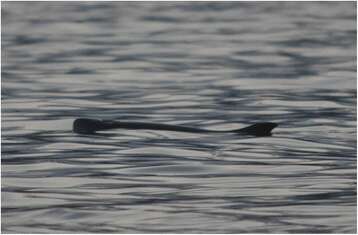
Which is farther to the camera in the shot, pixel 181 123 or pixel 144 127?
pixel 181 123

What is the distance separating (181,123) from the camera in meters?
18.5

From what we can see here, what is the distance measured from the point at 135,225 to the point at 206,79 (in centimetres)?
1296

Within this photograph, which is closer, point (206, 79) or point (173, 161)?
point (173, 161)

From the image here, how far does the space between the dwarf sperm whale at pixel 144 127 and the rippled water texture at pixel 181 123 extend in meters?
0.15

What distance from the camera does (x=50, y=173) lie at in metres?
14.0

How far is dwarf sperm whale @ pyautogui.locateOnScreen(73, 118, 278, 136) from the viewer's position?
1684 centimetres

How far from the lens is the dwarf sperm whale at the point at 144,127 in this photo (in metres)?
16.8

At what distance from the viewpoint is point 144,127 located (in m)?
17.1

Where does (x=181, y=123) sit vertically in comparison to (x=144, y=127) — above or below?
below

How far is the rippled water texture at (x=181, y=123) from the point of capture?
39.0ft

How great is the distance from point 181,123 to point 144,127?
1454 mm

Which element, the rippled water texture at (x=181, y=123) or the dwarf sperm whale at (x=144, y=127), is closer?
the rippled water texture at (x=181, y=123)

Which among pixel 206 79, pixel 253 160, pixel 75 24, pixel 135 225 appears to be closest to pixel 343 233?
pixel 135 225

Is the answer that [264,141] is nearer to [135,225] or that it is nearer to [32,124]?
[32,124]
